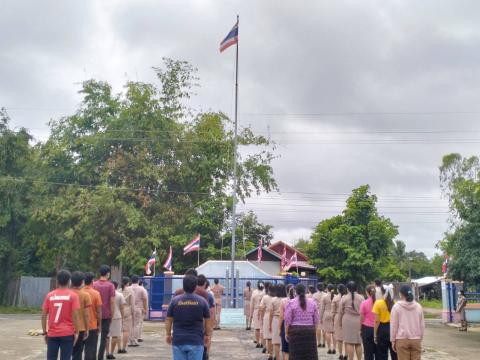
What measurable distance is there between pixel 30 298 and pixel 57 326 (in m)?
28.9

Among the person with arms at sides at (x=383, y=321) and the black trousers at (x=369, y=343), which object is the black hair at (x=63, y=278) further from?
the black trousers at (x=369, y=343)

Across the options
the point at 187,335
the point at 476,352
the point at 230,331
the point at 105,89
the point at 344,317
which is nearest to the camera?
the point at 187,335

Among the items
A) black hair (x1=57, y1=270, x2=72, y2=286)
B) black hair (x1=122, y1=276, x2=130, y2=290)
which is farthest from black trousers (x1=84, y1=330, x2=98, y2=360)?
black hair (x1=122, y1=276, x2=130, y2=290)

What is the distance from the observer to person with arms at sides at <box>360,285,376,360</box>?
1046 centimetres

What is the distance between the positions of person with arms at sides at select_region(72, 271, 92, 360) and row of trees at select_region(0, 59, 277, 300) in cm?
2088

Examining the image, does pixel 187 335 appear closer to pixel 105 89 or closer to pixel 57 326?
pixel 57 326

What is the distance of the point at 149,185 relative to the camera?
108 feet

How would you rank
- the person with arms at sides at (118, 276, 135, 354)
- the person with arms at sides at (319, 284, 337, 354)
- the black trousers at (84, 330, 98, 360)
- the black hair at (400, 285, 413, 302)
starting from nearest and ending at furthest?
the black hair at (400, 285, 413, 302), the black trousers at (84, 330, 98, 360), the person with arms at sides at (118, 276, 135, 354), the person with arms at sides at (319, 284, 337, 354)

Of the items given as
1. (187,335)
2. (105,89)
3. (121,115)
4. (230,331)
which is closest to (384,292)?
(187,335)

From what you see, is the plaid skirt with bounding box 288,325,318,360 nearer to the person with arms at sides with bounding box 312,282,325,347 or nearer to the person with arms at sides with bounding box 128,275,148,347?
the person with arms at sides with bounding box 312,282,325,347

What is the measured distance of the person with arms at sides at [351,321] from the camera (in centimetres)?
1162

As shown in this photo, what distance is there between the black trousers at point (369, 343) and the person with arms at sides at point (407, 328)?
66.1 inches

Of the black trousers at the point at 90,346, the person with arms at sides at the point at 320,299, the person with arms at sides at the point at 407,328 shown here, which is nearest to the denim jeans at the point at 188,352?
the person with arms at sides at the point at 407,328

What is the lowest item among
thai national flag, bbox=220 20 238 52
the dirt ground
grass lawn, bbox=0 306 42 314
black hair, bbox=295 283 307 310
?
the dirt ground
